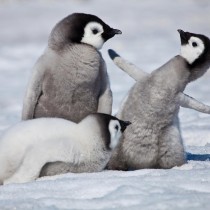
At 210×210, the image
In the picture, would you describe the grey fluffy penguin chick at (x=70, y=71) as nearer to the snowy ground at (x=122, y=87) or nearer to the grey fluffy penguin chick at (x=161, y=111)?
the grey fluffy penguin chick at (x=161, y=111)

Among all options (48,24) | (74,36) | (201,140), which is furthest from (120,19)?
(74,36)

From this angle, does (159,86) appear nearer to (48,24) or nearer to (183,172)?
(183,172)

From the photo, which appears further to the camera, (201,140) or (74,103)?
(201,140)

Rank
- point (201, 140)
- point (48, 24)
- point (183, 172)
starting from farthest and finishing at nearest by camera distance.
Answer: point (48, 24), point (201, 140), point (183, 172)

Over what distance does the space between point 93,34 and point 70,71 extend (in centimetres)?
30

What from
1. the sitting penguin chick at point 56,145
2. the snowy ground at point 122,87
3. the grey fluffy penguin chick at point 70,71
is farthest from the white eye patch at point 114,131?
the grey fluffy penguin chick at point 70,71

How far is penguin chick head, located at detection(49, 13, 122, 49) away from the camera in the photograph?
5.84 m

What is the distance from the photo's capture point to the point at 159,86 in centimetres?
553

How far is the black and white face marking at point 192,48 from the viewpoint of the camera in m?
5.64

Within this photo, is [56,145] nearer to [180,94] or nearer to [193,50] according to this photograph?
[180,94]

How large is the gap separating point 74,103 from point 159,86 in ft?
2.11

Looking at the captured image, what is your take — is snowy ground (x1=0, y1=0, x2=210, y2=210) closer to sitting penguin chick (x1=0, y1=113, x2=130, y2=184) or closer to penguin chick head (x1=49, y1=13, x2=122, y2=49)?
sitting penguin chick (x1=0, y1=113, x2=130, y2=184)

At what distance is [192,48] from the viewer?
564cm

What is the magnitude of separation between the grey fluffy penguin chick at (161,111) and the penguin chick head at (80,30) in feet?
1.51
